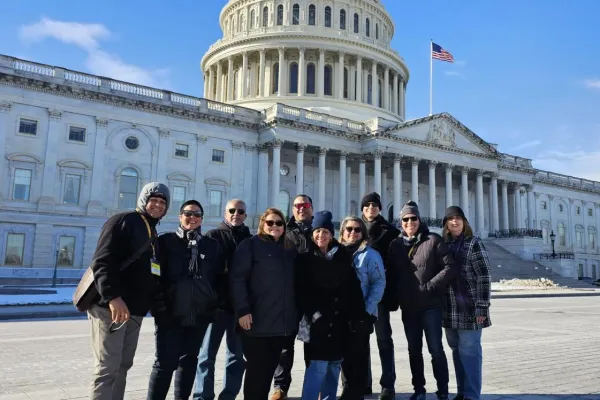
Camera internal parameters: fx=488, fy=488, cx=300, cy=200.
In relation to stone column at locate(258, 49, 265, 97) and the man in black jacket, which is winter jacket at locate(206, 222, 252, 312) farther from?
stone column at locate(258, 49, 265, 97)

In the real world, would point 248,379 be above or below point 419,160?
below

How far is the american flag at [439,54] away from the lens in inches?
2048

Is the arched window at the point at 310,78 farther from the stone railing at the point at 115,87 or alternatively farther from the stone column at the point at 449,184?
the stone column at the point at 449,184

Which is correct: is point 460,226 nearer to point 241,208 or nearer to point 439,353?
point 439,353

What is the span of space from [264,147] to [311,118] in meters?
5.09

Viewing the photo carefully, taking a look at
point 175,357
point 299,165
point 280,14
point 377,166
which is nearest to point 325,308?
point 175,357

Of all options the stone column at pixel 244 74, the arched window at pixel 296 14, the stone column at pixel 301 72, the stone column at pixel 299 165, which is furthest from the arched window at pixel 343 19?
the stone column at pixel 299 165

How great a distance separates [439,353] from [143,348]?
620cm

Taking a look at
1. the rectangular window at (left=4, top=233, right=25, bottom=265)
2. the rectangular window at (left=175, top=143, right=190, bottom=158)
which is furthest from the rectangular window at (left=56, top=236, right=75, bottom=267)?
the rectangular window at (left=175, top=143, right=190, bottom=158)

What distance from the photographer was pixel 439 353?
6.64 m

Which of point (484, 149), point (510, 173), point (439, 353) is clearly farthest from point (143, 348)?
point (510, 173)

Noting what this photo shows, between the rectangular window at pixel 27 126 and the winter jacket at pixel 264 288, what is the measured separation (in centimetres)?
3307

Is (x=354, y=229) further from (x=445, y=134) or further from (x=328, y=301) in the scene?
(x=445, y=134)

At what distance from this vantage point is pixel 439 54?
172 ft
